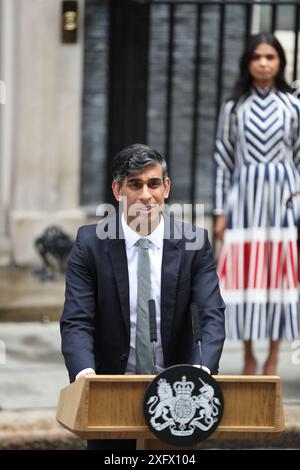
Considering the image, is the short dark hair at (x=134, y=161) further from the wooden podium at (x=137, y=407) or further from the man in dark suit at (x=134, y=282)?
the wooden podium at (x=137, y=407)

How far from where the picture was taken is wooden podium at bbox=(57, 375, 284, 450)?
4.52m

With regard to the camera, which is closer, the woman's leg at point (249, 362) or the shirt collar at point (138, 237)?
the shirt collar at point (138, 237)

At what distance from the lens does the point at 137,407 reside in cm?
453

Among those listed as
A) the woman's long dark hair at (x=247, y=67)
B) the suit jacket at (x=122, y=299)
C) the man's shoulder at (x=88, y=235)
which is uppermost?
the woman's long dark hair at (x=247, y=67)

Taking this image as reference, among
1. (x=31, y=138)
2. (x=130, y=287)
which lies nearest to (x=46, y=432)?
(x=130, y=287)

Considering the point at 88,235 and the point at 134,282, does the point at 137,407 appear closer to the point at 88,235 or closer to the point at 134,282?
the point at 134,282

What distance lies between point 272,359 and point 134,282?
3.28m

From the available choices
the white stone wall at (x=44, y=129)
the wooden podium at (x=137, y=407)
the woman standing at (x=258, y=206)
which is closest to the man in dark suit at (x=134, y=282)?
the wooden podium at (x=137, y=407)

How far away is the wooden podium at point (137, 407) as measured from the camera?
4.52 meters

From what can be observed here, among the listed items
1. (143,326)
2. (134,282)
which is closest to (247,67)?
(134,282)

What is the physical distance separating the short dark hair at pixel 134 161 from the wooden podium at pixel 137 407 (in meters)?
0.89

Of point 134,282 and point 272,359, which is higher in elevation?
point 134,282

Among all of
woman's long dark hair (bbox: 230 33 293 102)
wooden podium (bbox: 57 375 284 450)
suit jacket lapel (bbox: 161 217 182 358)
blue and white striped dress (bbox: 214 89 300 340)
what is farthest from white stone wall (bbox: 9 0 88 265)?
wooden podium (bbox: 57 375 284 450)

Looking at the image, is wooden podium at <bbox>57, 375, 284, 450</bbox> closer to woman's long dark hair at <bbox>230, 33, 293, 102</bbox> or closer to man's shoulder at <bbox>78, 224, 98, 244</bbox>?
man's shoulder at <bbox>78, 224, 98, 244</bbox>
